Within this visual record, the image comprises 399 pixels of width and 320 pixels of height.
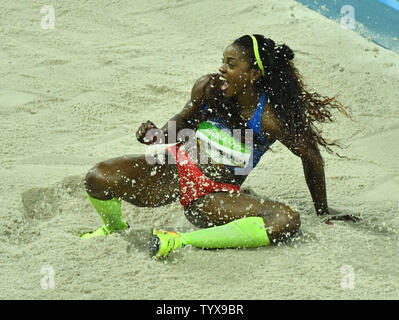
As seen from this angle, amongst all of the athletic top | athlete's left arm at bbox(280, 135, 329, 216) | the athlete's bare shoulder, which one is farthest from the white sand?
the athlete's bare shoulder

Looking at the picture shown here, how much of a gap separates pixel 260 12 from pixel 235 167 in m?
2.99

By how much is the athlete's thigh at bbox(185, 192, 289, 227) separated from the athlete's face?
0.45 meters

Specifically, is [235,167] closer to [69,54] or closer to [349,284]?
[349,284]

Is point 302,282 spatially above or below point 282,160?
below

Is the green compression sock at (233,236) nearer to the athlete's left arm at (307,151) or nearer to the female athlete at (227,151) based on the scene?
the female athlete at (227,151)

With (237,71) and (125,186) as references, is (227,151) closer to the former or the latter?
(237,71)

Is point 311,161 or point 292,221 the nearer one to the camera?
point 292,221

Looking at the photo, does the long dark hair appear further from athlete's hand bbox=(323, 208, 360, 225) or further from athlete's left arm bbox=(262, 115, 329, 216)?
athlete's hand bbox=(323, 208, 360, 225)

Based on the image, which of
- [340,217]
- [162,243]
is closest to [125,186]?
[162,243]

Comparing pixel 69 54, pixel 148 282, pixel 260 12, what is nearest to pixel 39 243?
pixel 148 282

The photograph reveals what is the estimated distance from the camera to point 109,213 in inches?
103

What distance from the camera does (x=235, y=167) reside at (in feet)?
8.63

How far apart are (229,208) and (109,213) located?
513 mm

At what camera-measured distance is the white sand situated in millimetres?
2211
